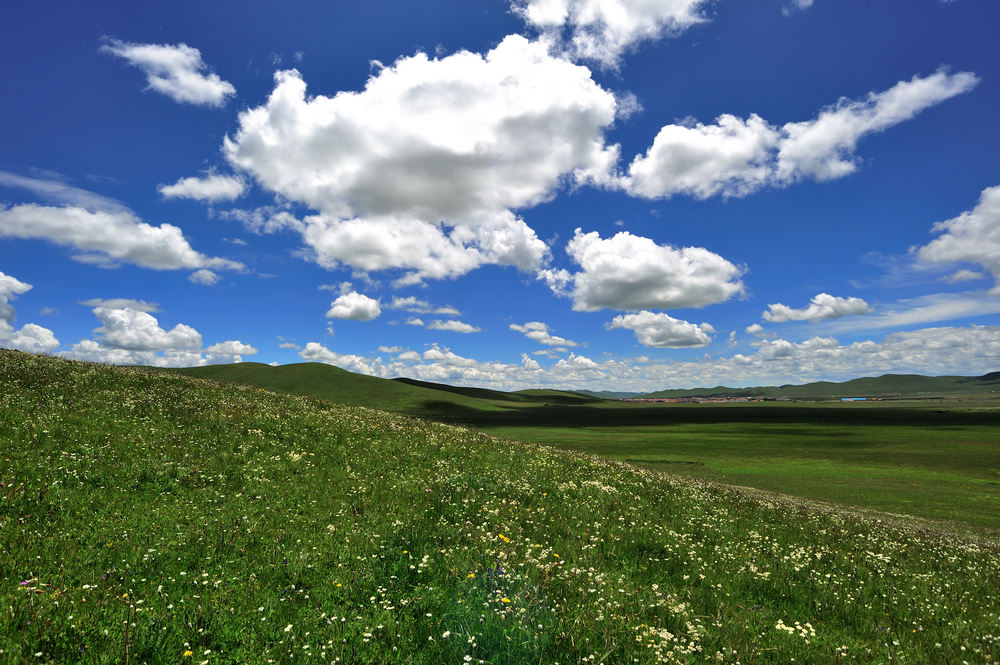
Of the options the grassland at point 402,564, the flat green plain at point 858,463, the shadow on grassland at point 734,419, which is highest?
the grassland at point 402,564

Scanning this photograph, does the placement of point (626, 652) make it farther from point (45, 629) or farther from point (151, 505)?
point (151, 505)

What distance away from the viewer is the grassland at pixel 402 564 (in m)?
6.34

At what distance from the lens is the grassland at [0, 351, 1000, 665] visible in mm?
6336

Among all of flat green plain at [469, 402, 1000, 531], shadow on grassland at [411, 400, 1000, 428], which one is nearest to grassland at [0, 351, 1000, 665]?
flat green plain at [469, 402, 1000, 531]

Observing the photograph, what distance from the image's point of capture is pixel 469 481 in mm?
15016

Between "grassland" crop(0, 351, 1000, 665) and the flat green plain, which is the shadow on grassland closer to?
the flat green plain

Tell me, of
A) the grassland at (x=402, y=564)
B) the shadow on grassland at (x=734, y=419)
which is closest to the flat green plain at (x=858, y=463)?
the shadow on grassland at (x=734, y=419)

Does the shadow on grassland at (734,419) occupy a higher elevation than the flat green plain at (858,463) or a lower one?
lower

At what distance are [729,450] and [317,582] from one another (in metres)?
70.0

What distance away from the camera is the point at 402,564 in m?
8.88

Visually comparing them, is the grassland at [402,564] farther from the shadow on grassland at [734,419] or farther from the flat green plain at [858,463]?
the shadow on grassland at [734,419]

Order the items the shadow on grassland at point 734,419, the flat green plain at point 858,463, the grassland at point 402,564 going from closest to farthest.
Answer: the grassland at point 402,564 < the flat green plain at point 858,463 < the shadow on grassland at point 734,419

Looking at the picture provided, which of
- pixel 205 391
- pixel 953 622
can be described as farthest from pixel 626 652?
pixel 205 391

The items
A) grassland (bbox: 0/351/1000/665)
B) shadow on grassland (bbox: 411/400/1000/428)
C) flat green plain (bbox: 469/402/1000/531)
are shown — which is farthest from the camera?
shadow on grassland (bbox: 411/400/1000/428)
